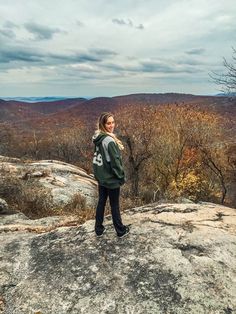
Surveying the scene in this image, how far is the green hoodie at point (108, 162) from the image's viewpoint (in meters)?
7.52

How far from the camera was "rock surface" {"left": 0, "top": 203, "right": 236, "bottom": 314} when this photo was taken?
20.0 ft

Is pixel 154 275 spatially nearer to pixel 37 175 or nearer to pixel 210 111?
pixel 37 175

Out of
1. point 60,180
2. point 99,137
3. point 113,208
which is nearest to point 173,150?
point 60,180

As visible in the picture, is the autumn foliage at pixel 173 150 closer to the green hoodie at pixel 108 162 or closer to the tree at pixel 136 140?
the tree at pixel 136 140

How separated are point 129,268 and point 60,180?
14.0 metres

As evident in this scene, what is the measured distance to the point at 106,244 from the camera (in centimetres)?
765

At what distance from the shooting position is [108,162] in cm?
759

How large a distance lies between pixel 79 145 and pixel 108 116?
59498mm

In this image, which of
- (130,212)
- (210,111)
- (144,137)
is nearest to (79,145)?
(210,111)

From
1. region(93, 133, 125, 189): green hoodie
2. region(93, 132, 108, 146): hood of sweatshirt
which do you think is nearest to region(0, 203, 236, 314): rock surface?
region(93, 133, 125, 189): green hoodie

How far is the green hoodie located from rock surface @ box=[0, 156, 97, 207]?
8.29m

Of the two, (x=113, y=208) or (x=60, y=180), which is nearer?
(x=113, y=208)

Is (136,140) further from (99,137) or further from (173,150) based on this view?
(99,137)

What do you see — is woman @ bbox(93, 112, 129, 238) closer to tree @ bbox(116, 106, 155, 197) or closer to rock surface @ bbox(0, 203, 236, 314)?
rock surface @ bbox(0, 203, 236, 314)
